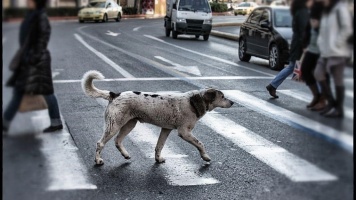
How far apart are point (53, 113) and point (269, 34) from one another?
796 mm

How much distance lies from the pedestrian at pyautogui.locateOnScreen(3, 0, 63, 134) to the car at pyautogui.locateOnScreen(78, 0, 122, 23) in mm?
208

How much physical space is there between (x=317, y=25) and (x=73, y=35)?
0.78 metres

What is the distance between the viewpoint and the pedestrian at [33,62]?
1.24 metres

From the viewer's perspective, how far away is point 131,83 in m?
3.17

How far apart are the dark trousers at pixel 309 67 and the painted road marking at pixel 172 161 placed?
109 inches

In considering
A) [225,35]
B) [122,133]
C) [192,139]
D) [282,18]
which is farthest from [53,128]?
[192,139]

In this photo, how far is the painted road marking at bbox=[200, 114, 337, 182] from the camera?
1.32 meters

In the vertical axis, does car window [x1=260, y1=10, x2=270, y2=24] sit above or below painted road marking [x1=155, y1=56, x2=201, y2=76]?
above

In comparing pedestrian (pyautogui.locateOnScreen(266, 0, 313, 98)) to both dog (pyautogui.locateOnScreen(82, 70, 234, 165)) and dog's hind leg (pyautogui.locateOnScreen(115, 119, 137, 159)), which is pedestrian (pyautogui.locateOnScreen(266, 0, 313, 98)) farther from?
dog's hind leg (pyautogui.locateOnScreen(115, 119, 137, 159))

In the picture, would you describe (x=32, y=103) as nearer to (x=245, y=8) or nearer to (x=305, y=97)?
(x=305, y=97)

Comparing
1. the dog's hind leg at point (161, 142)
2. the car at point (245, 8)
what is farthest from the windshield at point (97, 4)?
the dog's hind leg at point (161, 142)

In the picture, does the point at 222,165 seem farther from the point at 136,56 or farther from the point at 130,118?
the point at 136,56

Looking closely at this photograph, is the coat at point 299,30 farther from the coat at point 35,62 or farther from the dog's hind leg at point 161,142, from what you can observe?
the dog's hind leg at point 161,142

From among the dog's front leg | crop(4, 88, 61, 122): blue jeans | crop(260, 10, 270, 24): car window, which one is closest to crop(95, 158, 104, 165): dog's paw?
the dog's front leg
